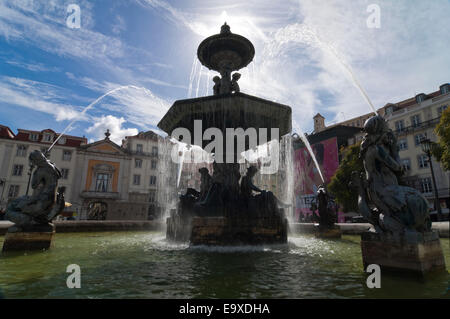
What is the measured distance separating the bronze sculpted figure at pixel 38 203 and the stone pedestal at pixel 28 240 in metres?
0.11

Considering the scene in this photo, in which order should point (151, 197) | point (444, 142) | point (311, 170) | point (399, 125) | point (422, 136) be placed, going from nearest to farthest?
point (444, 142), point (422, 136), point (399, 125), point (151, 197), point (311, 170)

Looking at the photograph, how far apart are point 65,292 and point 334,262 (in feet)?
13.3

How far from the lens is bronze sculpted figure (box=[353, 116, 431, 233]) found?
326 centimetres

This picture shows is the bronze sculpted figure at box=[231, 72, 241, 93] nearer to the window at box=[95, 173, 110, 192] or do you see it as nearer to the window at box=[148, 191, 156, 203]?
the window at box=[148, 191, 156, 203]

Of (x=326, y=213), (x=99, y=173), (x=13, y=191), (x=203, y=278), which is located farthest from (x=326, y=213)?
(x=13, y=191)

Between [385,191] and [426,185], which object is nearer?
[385,191]

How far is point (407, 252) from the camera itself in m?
3.19

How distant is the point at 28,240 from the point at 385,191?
698 centimetres

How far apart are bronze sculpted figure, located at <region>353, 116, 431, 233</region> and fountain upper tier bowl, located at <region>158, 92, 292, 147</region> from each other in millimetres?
3995

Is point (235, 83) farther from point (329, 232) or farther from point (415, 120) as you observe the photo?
point (415, 120)

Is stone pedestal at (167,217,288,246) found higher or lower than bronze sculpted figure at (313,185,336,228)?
lower

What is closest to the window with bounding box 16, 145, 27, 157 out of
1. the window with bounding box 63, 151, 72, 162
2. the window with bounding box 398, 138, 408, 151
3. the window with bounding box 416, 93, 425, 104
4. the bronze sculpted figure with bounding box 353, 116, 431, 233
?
the window with bounding box 63, 151, 72, 162
